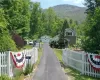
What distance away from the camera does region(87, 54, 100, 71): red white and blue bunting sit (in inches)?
732

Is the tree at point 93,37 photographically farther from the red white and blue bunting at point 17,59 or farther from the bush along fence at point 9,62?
the bush along fence at point 9,62

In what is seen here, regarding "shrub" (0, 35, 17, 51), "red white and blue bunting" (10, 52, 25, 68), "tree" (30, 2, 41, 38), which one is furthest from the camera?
"tree" (30, 2, 41, 38)

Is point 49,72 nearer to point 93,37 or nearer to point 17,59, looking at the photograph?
point 17,59

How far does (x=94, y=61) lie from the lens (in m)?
18.8

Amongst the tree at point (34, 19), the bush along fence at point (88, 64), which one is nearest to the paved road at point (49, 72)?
the bush along fence at point (88, 64)

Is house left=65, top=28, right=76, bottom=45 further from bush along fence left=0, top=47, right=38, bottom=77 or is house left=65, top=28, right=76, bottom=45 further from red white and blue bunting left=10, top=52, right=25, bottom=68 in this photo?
bush along fence left=0, top=47, right=38, bottom=77

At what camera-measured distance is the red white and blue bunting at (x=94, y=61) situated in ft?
61.0

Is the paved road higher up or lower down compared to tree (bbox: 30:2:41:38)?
lower down

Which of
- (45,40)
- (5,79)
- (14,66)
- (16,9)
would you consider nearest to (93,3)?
(16,9)

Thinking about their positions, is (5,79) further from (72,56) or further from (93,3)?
(93,3)

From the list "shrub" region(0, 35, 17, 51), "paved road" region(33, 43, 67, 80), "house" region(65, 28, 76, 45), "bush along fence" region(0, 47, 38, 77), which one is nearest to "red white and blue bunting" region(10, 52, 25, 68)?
"bush along fence" region(0, 47, 38, 77)

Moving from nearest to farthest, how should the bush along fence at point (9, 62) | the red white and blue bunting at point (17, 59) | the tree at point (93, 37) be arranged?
the bush along fence at point (9, 62) → the red white and blue bunting at point (17, 59) → the tree at point (93, 37)

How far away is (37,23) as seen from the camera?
105 metres

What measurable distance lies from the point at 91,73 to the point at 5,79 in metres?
8.15
